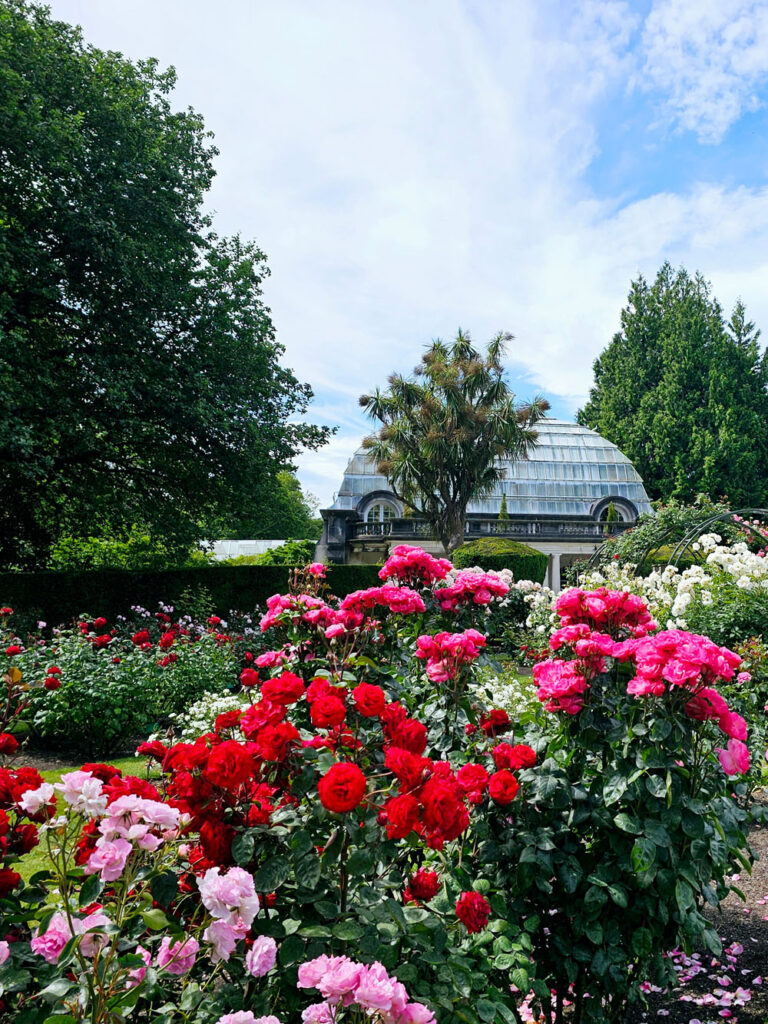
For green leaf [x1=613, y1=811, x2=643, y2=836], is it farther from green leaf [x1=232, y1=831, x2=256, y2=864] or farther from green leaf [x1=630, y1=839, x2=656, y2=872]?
green leaf [x1=232, y1=831, x2=256, y2=864]

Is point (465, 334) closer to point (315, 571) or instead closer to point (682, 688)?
point (315, 571)

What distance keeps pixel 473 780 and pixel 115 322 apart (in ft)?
41.5

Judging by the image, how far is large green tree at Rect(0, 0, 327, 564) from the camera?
432 inches

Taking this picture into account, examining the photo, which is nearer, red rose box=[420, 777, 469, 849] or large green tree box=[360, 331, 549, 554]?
red rose box=[420, 777, 469, 849]

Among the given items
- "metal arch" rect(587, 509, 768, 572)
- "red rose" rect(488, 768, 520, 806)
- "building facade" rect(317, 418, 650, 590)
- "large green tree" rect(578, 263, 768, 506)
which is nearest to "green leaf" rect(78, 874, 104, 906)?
"red rose" rect(488, 768, 520, 806)

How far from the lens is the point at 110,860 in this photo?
1.38m

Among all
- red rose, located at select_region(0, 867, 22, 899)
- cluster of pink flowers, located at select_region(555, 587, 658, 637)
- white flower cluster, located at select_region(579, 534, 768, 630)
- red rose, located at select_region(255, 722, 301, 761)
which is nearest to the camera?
red rose, located at select_region(0, 867, 22, 899)

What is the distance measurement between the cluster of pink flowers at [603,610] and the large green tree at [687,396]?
33.0m

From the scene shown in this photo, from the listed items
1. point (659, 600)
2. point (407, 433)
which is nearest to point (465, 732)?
point (659, 600)

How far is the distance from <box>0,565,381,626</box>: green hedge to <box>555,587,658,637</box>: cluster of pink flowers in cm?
996

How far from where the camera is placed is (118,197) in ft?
39.3

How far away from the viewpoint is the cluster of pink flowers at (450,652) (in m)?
2.57

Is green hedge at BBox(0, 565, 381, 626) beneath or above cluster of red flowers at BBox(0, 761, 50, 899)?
beneath

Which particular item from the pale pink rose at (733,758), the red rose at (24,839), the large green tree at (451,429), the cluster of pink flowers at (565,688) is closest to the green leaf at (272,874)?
the red rose at (24,839)
